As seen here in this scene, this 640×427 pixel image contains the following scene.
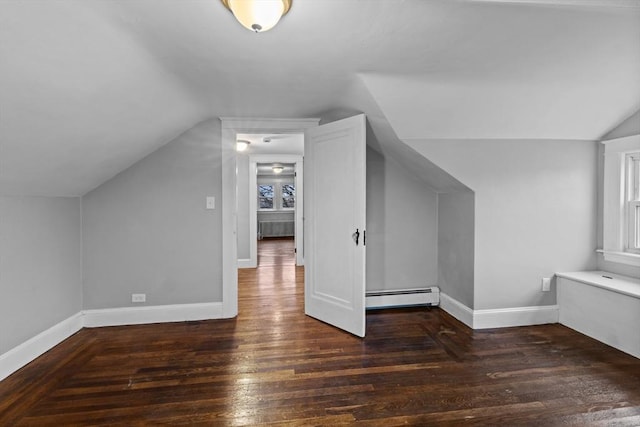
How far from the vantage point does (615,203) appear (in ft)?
9.59

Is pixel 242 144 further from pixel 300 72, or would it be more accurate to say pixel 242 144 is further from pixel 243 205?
pixel 300 72

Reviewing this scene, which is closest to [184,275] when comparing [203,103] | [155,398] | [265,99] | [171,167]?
[171,167]

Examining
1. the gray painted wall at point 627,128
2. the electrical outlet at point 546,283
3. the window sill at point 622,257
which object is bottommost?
the electrical outlet at point 546,283

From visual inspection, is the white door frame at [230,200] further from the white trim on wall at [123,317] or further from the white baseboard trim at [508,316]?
the white baseboard trim at [508,316]

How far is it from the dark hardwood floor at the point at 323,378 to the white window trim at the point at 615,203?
87 cm

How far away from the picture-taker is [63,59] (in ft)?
4.87

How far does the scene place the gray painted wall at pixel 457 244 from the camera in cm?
302

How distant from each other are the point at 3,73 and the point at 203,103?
4.77ft

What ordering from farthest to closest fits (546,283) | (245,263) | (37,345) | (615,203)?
(245,263)
(546,283)
(615,203)
(37,345)

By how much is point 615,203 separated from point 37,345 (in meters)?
5.02

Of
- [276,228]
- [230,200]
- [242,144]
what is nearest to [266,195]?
[276,228]

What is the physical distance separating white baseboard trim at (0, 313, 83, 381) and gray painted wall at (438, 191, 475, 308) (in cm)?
363

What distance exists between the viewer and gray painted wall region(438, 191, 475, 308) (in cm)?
302

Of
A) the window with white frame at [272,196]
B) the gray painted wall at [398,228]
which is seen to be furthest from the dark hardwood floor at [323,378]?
the window with white frame at [272,196]
